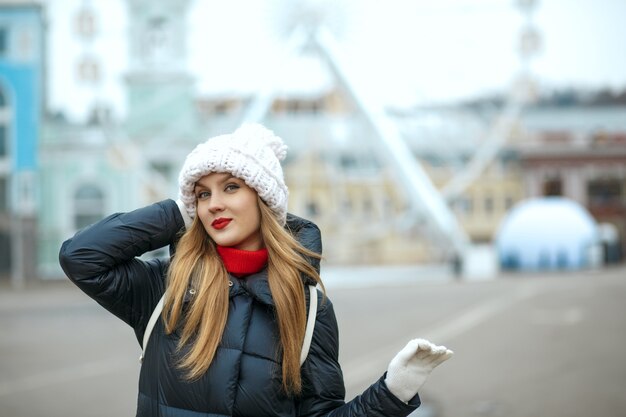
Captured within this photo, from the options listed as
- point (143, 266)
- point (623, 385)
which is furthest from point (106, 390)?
point (143, 266)

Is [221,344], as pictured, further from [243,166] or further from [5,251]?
[5,251]

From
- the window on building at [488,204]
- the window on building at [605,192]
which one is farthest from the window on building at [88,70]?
the window on building at [605,192]

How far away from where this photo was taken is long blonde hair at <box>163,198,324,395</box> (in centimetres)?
189

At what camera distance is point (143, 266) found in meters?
2.08

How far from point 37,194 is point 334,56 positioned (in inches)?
383

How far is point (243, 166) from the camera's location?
2.01 m

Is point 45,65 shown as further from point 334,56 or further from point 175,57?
point 334,56

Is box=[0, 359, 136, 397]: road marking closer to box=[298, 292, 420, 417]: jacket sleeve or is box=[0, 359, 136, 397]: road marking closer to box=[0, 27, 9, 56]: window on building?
box=[298, 292, 420, 417]: jacket sleeve

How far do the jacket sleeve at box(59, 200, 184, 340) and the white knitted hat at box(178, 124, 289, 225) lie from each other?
0.08 metres

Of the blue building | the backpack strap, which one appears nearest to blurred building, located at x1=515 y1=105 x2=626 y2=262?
the blue building

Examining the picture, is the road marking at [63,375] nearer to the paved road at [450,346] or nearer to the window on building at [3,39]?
the paved road at [450,346]

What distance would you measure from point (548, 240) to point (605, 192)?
1008cm

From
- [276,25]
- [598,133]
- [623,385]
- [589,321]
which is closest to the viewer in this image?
[623,385]

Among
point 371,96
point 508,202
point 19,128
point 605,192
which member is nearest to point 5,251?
point 19,128
